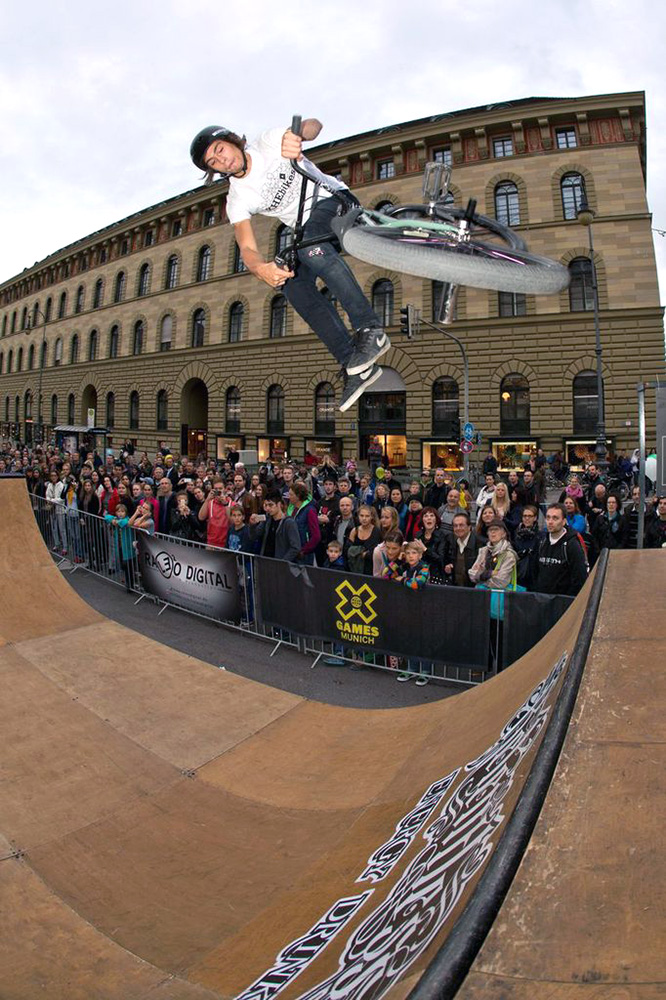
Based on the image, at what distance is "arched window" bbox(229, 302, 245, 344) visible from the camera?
26094mm

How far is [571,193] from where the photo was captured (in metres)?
22.0

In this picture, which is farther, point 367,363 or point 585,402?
point 585,402

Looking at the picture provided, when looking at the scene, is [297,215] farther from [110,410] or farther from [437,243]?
[110,410]

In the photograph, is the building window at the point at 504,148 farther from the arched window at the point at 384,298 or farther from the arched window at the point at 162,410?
the arched window at the point at 162,410

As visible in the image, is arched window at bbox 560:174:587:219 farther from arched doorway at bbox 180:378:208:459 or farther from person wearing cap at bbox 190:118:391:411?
person wearing cap at bbox 190:118:391:411

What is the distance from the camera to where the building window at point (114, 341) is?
3600 cm

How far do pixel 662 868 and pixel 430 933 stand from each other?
0.56 m

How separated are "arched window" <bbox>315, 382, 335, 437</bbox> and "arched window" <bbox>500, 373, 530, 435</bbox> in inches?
325

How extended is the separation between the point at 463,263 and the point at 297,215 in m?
1.71

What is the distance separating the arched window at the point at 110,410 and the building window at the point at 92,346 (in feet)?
12.3

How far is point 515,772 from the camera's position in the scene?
67.2 inches

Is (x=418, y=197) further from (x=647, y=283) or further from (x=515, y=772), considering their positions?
(x=515, y=772)

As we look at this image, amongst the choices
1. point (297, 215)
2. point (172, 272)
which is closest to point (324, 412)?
point (172, 272)

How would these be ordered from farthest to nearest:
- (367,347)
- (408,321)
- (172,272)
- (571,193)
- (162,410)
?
(162,410) < (172,272) < (571,193) < (408,321) < (367,347)
